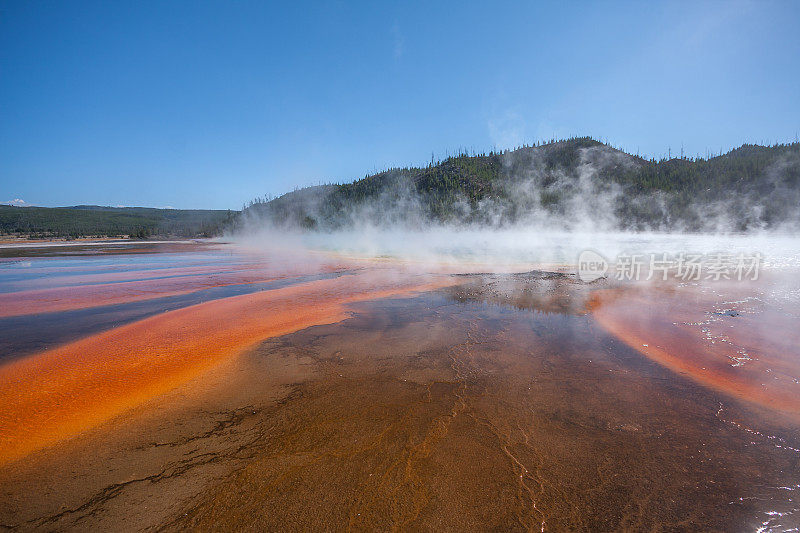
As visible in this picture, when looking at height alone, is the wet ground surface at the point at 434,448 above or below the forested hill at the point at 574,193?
below

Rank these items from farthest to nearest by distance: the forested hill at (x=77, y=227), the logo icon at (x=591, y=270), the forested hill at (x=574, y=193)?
the forested hill at (x=77, y=227) < the forested hill at (x=574, y=193) < the logo icon at (x=591, y=270)

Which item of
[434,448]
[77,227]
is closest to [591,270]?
[434,448]

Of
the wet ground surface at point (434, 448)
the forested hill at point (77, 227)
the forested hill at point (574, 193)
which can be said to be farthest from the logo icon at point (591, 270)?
A: the forested hill at point (77, 227)

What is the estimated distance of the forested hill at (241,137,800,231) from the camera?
167ft

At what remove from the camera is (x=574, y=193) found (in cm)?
6762

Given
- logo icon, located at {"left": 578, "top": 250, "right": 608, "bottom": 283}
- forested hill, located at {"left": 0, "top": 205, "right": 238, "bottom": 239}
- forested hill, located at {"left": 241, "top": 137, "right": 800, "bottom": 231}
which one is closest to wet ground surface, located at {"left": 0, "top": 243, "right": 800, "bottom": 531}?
logo icon, located at {"left": 578, "top": 250, "right": 608, "bottom": 283}

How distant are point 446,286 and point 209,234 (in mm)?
79904

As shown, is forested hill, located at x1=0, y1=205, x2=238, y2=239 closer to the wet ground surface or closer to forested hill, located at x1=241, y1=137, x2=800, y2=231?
forested hill, located at x1=241, y1=137, x2=800, y2=231

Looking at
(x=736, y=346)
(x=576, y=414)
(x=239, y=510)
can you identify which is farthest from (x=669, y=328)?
(x=239, y=510)

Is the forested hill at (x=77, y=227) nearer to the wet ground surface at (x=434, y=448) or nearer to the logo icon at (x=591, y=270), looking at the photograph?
the wet ground surface at (x=434, y=448)

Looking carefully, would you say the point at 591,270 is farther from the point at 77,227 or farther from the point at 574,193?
the point at 77,227

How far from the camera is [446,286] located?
13.5 meters

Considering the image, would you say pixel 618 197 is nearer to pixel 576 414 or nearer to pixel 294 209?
pixel 576 414

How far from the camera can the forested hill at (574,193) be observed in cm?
5088
